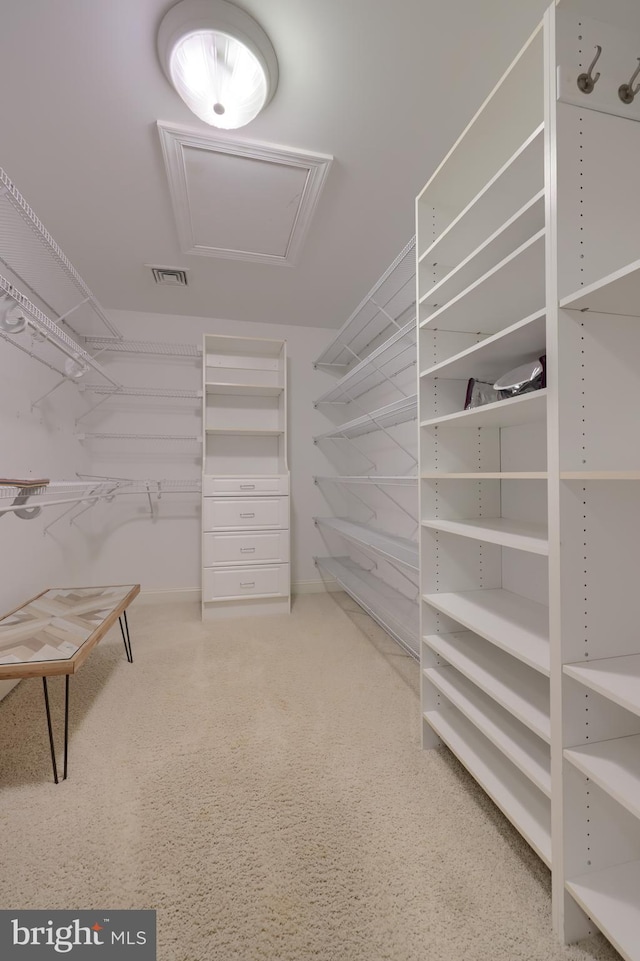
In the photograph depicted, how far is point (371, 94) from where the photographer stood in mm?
1336

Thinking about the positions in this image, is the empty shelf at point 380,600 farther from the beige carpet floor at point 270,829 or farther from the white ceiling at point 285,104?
the white ceiling at point 285,104

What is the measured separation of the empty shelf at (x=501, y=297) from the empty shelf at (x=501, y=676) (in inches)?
43.7

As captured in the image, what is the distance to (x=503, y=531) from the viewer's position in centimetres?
115

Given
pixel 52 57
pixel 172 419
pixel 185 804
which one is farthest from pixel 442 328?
pixel 172 419

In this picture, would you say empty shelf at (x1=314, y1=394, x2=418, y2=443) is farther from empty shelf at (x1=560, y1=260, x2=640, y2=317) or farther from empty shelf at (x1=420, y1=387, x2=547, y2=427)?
empty shelf at (x1=560, y1=260, x2=640, y2=317)

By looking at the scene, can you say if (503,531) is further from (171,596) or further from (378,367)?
(171,596)

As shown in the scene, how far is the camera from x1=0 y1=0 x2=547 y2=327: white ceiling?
1106mm

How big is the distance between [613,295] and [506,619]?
0.90 metres

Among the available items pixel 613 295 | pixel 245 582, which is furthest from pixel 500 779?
pixel 245 582

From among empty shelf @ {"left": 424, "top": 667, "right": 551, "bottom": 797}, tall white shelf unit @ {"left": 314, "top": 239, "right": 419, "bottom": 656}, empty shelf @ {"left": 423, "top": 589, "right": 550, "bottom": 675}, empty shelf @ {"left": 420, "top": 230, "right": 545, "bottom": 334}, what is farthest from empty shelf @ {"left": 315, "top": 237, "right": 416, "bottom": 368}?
empty shelf @ {"left": 424, "top": 667, "right": 551, "bottom": 797}

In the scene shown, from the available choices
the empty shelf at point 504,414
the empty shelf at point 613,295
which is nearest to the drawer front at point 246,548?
the empty shelf at point 504,414

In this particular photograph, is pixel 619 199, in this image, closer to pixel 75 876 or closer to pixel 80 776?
pixel 75 876

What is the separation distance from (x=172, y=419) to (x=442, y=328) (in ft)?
8.02

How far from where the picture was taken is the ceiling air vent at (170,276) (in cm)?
244
